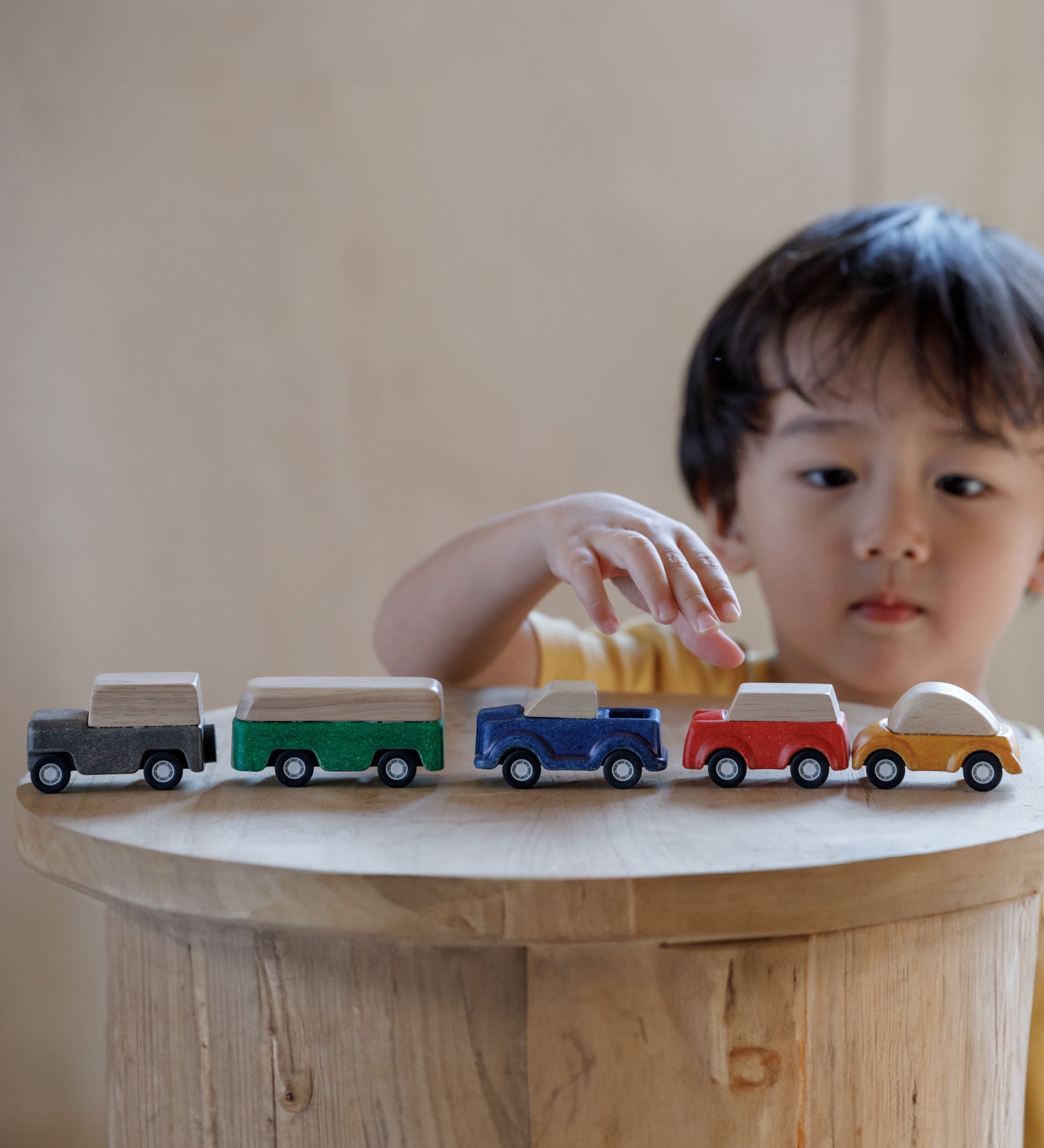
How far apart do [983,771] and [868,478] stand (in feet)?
1.94

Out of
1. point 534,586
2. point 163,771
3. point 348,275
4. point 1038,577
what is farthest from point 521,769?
point 348,275

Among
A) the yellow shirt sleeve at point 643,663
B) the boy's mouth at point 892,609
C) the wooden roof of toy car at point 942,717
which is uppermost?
the wooden roof of toy car at point 942,717

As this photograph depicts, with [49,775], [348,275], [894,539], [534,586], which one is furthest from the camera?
[348,275]

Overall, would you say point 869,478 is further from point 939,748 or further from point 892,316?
point 939,748

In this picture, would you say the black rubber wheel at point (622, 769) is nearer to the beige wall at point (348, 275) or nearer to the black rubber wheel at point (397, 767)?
the black rubber wheel at point (397, 767)

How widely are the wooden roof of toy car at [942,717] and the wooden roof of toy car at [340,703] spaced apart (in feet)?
1.02

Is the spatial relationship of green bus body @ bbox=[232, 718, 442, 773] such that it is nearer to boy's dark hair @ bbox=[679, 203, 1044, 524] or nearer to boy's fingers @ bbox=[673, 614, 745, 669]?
boy's fingers @ bbox=[673, 614, 745, 669]

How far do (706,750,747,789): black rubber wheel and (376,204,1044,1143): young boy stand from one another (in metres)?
0.38

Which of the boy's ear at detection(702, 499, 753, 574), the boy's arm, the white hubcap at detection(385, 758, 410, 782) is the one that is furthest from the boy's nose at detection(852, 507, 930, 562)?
the white hubcap at detection(385, 758, 410, 782)

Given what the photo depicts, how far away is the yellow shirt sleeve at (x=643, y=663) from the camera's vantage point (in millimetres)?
1476

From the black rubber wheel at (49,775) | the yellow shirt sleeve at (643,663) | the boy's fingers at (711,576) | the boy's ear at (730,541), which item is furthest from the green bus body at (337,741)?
the boy's ear at (730,541)

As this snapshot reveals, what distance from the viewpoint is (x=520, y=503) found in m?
2.00

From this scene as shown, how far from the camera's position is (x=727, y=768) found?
2.66ft

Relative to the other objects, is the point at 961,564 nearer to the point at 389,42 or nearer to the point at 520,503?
the point at 520,503
